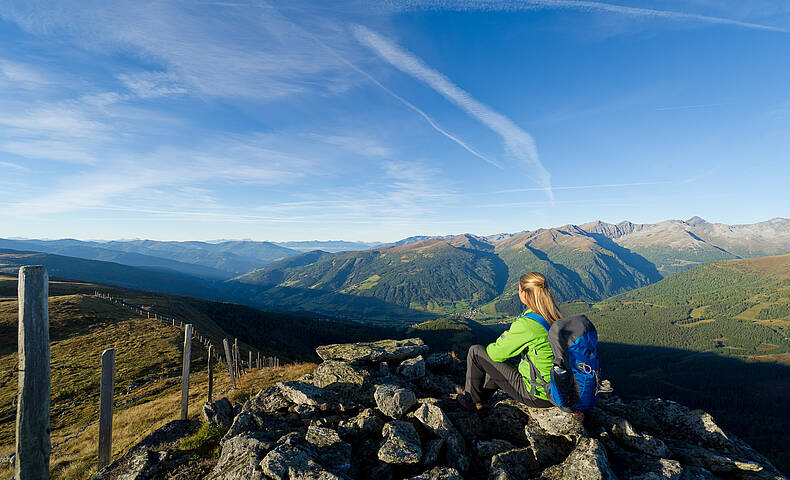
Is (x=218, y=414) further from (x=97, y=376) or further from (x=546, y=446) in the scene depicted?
(x=97, y=376)

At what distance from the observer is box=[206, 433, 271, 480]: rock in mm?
7633

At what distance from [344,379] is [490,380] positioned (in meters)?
5.62

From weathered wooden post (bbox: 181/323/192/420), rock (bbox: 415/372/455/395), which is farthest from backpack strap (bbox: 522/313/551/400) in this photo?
weathered wooden post (bbox: 181/323/192/420)

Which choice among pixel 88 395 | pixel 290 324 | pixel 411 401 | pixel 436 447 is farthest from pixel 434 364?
pixel 290 324

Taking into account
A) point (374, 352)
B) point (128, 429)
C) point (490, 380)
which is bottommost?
point (128, 429)

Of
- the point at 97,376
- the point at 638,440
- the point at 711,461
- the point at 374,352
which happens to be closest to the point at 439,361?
the point at 374,352

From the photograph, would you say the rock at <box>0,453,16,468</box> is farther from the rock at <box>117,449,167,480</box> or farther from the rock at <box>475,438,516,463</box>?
the rock at <box>475,438,516,463</box>

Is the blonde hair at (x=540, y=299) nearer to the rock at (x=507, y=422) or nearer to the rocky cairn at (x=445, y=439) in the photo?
the rocky cairn at (x=445, y=439)

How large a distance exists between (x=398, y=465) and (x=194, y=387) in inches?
1007

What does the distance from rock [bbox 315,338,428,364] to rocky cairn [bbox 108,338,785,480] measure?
5.15 feet

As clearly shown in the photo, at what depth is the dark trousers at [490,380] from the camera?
32.1 feet

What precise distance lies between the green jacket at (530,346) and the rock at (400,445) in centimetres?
361

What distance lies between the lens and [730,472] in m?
8.66

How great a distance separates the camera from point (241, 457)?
823 cm
